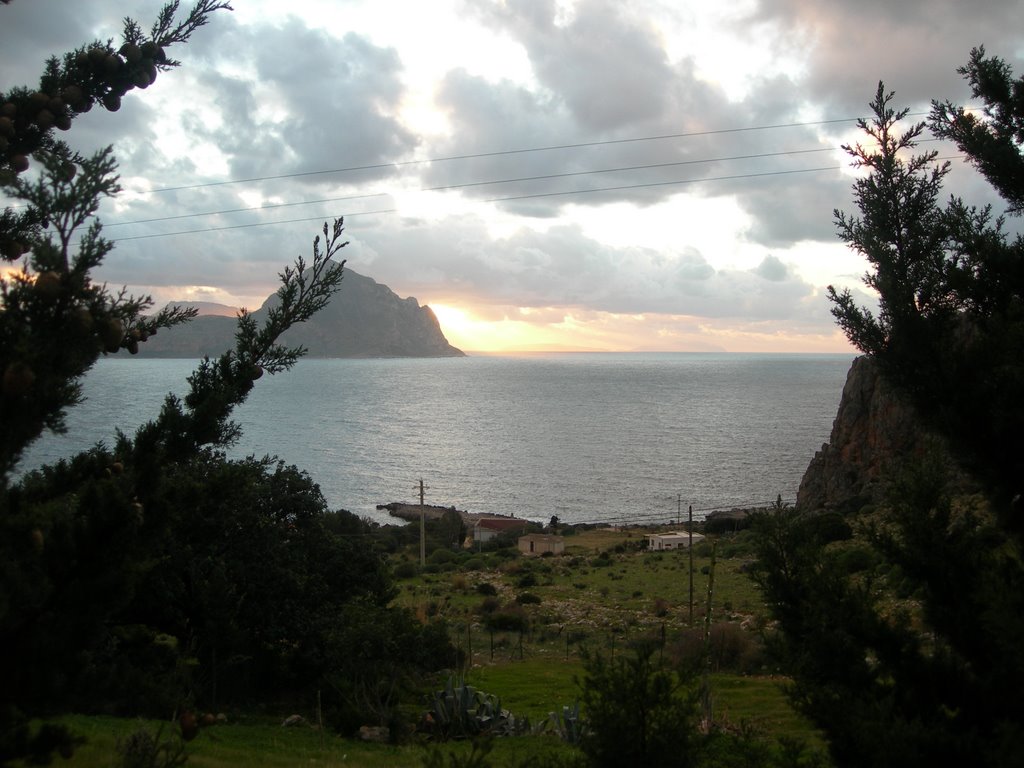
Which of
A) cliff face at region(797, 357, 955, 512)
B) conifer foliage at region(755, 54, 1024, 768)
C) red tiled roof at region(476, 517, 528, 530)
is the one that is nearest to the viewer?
conifer foliage at region(755, 54, 1024, 768)

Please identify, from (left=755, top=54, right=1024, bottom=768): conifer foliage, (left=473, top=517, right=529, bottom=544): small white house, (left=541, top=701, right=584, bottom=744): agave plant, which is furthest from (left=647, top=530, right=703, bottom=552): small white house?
(left=755, top=54, right=1024, bottom=768): conifer foliage

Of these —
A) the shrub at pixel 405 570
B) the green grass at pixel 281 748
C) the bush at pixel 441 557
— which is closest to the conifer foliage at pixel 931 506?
the green grass at pixel 281 748

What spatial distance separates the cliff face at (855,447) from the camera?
60781 mm

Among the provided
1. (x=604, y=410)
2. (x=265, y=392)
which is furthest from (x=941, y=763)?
(x=265, y=392)

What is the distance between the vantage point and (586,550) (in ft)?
181

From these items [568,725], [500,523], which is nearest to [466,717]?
[568,725]

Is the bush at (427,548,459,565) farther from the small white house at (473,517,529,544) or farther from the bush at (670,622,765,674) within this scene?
the bush at (670,622,765,674)

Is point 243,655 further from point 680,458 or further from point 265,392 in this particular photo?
point 265,392

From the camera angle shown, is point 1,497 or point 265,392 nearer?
point 1,497

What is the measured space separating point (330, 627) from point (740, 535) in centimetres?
4073

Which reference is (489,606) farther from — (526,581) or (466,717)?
(466,717)

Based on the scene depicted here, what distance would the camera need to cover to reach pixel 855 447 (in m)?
65.1

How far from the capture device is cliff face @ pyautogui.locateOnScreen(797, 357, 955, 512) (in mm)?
60781

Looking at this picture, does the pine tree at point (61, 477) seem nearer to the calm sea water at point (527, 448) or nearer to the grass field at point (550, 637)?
the grass field at point (550, 637)
